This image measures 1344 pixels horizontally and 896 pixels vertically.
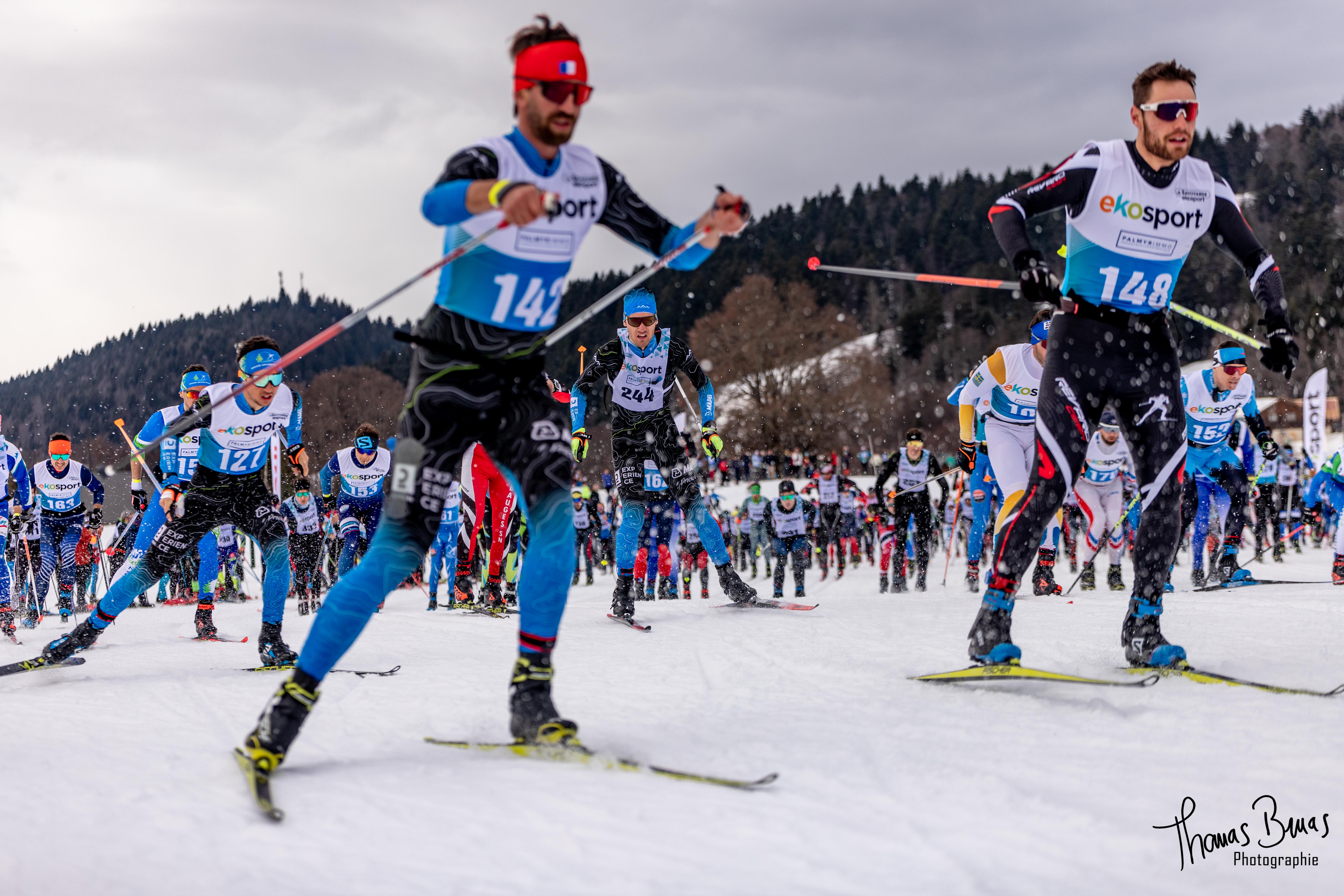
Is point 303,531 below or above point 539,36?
below

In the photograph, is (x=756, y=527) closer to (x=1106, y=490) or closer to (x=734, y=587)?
(x=1106, y=490)

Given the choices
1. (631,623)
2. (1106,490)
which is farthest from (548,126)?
(1106,490)

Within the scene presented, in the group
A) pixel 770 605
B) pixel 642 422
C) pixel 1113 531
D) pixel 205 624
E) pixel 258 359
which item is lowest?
pixel 205 624

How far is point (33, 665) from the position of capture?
5418mm

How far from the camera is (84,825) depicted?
2414 millimetres

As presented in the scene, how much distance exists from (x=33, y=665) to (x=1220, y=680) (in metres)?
5.78

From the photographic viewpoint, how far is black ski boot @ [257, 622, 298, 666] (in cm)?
571

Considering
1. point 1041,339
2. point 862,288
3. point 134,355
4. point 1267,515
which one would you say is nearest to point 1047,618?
point 1041,339

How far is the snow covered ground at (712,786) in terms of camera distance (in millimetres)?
2105

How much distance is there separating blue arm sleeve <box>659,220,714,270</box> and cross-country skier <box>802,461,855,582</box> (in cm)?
1473

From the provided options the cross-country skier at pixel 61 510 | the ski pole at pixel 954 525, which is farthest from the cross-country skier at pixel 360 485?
the ski pole at pixel 954 525

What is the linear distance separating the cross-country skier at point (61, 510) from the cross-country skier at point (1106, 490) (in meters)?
11.7

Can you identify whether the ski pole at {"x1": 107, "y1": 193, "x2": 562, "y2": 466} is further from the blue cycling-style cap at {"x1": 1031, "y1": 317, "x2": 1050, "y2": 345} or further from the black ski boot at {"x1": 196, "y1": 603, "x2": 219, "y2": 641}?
the blue cycling-style cap at {"x1": 1031, "y1": 317, "x2": 1050, "y2": 345}

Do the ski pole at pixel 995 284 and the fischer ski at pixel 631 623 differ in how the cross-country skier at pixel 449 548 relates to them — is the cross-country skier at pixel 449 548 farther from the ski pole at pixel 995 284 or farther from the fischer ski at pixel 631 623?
the ski pole at pixel 995 284
